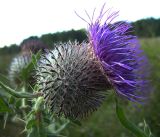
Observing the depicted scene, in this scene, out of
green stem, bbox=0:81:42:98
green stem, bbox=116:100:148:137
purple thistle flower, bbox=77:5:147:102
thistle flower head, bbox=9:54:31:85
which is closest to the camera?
green stem, bbox=0:81:42:98

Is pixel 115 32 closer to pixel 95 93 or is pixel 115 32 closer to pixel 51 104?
pixel 95 93

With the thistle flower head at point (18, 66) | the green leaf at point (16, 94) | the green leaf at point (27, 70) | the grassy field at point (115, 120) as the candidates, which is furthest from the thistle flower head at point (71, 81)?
the grassy field at point (115, 120)

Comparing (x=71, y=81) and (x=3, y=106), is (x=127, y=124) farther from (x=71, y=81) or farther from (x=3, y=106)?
(x=3, y=106)

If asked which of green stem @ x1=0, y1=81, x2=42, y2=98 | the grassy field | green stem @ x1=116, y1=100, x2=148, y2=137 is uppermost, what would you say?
green stem @ x1=0, y1=81, x2=42, y2=98

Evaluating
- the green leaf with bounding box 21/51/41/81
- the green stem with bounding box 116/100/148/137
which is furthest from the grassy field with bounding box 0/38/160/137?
the green stem with bounding box 116/100/148/137

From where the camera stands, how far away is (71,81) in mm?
2969

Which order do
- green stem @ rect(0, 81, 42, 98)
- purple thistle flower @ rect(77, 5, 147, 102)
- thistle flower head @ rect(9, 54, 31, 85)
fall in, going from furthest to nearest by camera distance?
thistle flower head @ rect(9, 54, 31, 85)
purple thistle flower @ rect(77, 5, 147, 102)
green stem @ rect(0, 81, 42, 98)

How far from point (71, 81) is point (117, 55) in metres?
0.40

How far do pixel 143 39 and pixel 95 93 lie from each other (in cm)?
919

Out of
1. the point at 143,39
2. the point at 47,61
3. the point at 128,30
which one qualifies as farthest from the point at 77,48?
the point at 143,39

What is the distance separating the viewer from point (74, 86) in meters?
2.97

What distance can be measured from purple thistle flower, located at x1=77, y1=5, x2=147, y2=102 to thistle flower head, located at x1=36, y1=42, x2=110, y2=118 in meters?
0.08

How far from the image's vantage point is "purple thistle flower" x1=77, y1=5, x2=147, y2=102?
2.94 m

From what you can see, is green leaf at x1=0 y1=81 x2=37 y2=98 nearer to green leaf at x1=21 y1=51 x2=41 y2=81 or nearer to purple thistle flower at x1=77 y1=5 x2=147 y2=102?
green leaf at x1=21 y1=51 x2=41 y2=81
